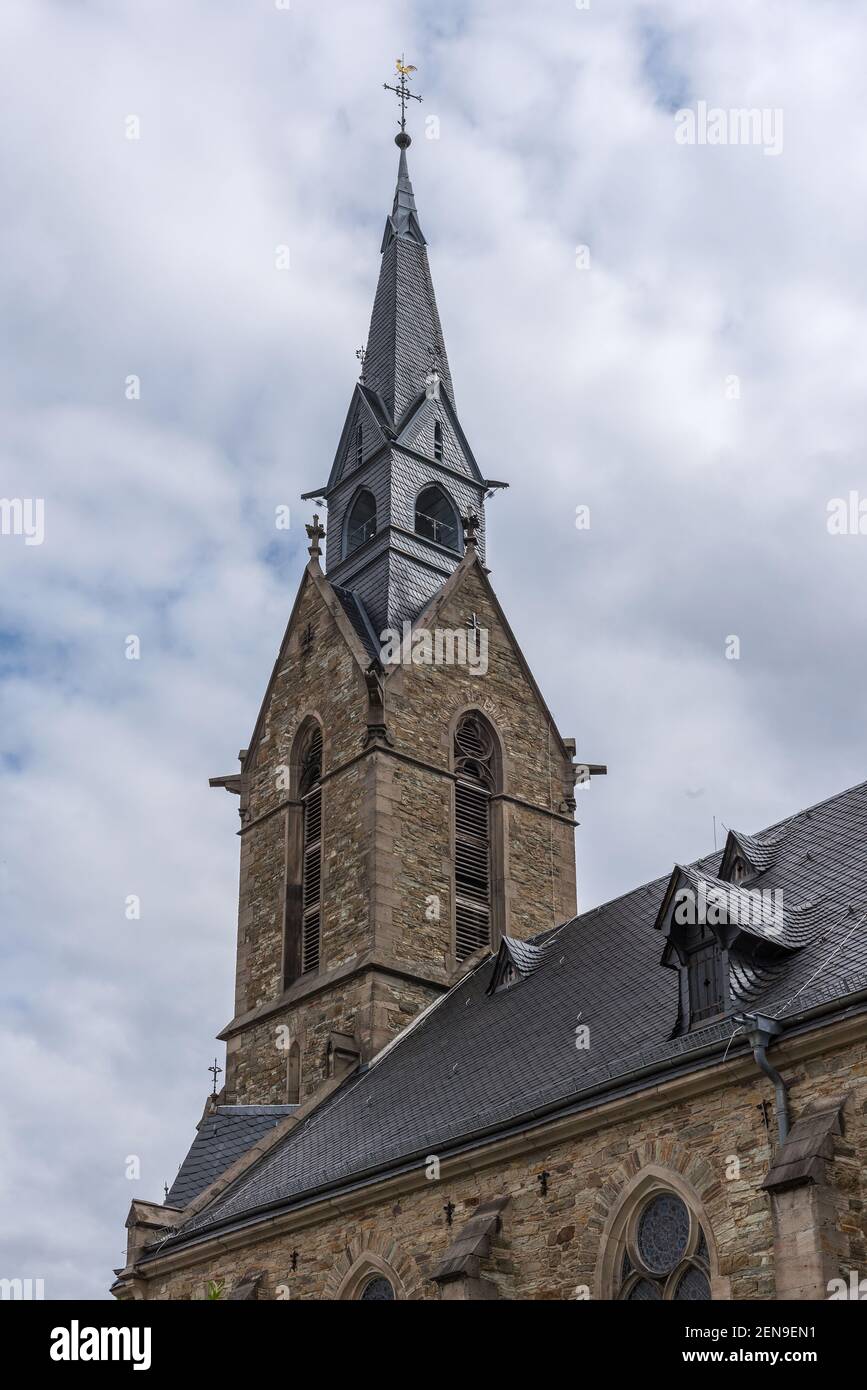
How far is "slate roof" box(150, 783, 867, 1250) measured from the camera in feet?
54.8

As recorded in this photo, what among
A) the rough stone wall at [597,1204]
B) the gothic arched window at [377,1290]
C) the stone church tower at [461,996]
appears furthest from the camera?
the gothic arched window at [377,1290]

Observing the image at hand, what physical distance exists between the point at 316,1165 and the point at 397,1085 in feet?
5.62

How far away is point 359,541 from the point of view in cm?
3384

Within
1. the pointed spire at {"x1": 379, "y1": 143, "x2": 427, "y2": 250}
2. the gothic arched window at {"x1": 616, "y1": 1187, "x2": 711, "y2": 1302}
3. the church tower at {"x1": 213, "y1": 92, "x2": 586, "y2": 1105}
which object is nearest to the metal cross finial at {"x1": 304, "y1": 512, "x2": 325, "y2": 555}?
the church tower at {"x1": 213, "y1": 92, "x2": 586, "y2": 1105}

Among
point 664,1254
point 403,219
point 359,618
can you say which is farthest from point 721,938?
point 403,219

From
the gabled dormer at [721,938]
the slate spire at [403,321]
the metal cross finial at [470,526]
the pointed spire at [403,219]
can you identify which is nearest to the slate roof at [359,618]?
the metal cross finial at [470,526]

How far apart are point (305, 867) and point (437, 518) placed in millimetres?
8005

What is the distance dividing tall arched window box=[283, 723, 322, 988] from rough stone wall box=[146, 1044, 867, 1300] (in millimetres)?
8173

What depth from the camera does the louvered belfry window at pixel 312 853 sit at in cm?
2909

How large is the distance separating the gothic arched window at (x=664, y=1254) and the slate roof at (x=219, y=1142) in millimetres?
10348

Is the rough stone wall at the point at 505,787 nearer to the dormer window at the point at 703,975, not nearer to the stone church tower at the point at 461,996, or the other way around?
the stone church tower at the point at 461,996
